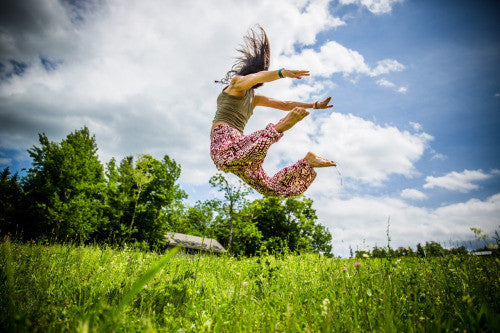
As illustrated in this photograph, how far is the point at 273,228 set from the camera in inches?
1497

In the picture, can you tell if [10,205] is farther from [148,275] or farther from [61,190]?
[148,275]

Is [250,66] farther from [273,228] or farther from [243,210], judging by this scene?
[273,228]

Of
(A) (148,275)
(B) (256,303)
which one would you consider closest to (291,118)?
(B) (256,303)

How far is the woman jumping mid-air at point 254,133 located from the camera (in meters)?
2.91

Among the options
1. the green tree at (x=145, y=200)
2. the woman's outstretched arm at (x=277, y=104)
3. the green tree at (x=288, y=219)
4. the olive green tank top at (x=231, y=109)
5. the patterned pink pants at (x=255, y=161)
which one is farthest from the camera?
the green tree at (x=288, y=219)

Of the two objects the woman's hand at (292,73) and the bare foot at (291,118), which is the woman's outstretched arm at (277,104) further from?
the bare foot at (291,118)

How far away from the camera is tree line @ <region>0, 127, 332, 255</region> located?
63.7 ft

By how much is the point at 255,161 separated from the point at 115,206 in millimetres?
28055

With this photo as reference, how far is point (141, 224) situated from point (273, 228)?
2121cm

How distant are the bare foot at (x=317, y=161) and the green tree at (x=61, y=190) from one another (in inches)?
835

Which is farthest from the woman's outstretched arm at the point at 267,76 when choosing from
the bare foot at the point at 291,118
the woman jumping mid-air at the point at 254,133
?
the bare foot at the point at 291,118

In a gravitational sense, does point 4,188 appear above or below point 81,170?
below

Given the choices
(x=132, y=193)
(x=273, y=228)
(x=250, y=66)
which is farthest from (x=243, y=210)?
(x=250, y=66)

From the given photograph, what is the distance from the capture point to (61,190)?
20.1 m
